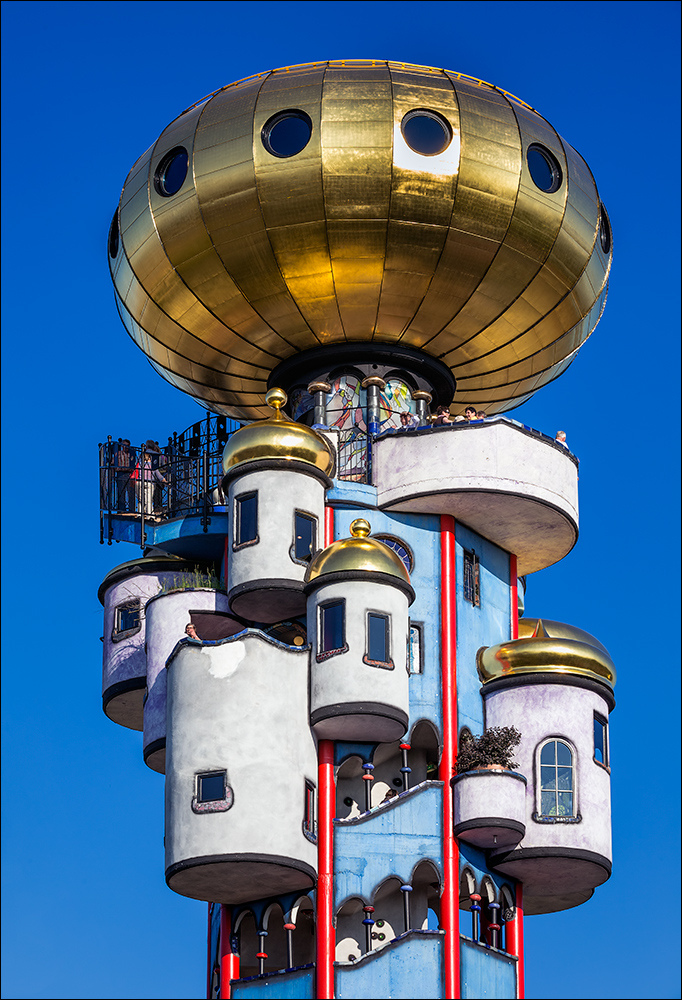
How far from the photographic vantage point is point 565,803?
32.9 m

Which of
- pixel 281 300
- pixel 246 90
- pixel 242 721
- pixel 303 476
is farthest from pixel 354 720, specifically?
pixel 246 90

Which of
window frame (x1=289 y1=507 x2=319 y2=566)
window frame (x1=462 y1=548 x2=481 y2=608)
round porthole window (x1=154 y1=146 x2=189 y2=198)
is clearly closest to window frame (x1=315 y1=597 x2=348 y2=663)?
window frame (x1=289 y1=507 x2=319 y2=566)

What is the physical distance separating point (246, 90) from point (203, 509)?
6905mm

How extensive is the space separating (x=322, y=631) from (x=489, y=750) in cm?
308

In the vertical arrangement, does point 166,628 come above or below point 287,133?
below

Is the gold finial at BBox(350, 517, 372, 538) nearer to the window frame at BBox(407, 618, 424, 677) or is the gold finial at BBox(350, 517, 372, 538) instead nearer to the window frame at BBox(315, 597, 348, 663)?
the window frame at BBox(315, 597, 348, 663)

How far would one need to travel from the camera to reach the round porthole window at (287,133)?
35062mm

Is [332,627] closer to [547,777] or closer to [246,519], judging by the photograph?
[246,519]

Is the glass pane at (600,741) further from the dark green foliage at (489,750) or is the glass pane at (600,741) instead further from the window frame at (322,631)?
the window frame at (322,631)

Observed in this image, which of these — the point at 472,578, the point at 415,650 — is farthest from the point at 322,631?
the point at 472,578

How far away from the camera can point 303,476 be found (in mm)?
33531

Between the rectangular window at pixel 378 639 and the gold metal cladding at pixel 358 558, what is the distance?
0.70m

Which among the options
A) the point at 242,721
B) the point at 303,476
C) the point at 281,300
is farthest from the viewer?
the point at 281,300

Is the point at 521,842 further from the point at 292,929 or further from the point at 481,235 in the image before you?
the point at 481,235
